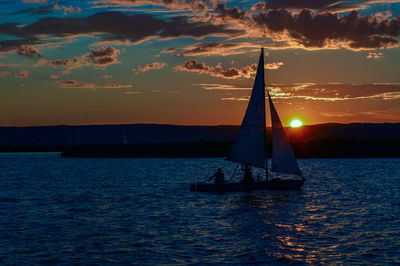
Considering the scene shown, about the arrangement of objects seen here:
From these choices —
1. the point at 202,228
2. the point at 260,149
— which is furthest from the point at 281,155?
the point at 202,228

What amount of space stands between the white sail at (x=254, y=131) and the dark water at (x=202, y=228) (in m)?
3.45

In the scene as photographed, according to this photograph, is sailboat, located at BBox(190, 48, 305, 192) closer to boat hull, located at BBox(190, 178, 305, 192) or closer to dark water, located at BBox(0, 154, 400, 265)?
boat hull, located at BBox(190, 178, 305, 192)

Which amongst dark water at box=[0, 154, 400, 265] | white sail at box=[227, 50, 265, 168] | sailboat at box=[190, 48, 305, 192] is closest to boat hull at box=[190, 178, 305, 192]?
sailboat at box=[190, 48, 305, 192]

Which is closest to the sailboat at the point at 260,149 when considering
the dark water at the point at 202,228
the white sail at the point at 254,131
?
the white sail at the point at 254,131

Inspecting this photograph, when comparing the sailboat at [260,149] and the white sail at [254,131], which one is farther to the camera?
the sailboat at [260,149]

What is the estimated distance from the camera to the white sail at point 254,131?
148 ft

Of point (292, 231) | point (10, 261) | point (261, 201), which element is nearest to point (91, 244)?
point (10, 261)

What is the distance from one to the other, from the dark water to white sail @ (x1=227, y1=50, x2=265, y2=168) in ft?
11.3

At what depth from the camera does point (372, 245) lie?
24031 mm

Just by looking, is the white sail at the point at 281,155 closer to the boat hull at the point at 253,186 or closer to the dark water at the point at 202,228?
the boat hull at the point at 253,186

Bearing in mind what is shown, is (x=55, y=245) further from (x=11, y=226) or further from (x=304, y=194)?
(x=304, y=194)

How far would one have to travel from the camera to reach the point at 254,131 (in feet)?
151

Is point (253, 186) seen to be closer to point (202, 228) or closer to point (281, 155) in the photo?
point (281, 155)

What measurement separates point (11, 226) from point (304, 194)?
2745 centimetres
